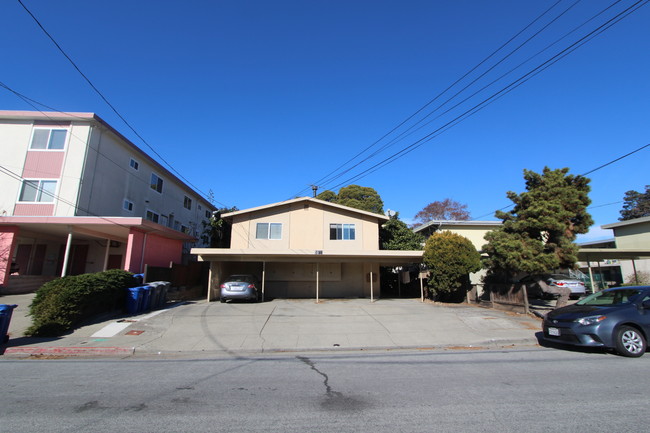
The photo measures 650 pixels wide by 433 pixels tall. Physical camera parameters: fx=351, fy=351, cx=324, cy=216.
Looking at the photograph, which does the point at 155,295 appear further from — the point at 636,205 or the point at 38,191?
the point at 636,205

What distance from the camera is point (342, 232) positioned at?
20469 millimetres

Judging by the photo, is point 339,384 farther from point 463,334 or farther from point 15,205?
point 15,205

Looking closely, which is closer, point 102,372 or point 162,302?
point 102,372

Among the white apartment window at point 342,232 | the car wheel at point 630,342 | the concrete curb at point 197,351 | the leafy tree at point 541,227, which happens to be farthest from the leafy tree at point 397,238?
the car wheel at point 630,342

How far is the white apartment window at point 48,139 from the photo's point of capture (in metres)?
18.1

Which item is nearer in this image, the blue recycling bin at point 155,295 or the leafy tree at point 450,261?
the blue recycling bin at point 155,295

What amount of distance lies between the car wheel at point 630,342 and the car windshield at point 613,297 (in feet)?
2.59

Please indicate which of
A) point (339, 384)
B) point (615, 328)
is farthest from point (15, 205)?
point (615, 328)

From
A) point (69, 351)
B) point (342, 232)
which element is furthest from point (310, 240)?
point (69, 351)

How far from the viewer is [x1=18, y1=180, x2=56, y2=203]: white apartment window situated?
17547 mm

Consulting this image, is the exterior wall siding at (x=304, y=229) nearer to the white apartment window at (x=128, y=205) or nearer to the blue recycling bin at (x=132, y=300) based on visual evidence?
the white apartment window at (x=128, y=205)

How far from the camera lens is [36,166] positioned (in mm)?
17859

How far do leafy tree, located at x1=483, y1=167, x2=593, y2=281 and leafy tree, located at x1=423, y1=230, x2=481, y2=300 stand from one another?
0.82 meters

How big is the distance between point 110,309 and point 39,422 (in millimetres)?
9230
